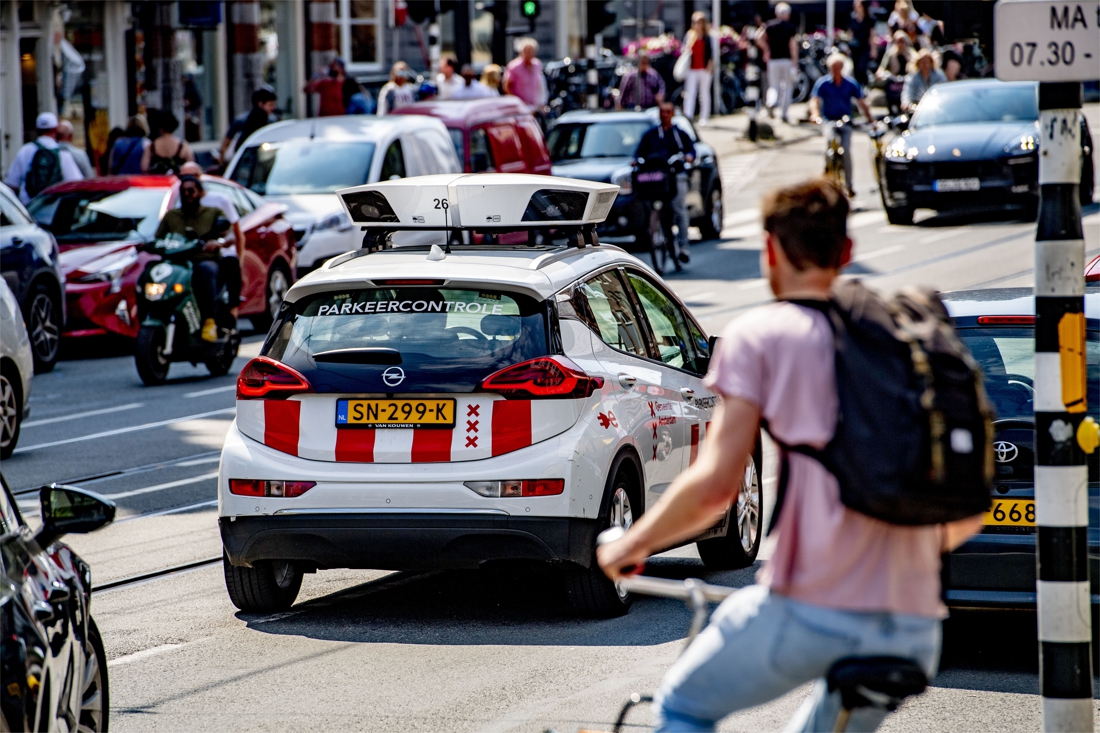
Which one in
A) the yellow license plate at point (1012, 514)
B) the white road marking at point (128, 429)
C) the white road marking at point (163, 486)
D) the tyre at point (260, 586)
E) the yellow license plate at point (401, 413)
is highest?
the yellow license plate at point (401, 413)

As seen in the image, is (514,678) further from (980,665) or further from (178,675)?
(980,665)

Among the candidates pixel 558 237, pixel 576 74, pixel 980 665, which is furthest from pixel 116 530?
pixel 576 74

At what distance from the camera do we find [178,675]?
273 inches

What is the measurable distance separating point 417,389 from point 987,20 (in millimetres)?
2638

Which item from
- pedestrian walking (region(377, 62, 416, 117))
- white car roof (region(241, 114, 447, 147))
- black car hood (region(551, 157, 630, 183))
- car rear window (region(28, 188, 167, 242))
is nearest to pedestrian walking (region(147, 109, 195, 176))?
white car roof (region(241, 114, 447, 147))

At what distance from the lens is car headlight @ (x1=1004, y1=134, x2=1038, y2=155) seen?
74.3 ft

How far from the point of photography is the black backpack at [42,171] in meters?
20.7

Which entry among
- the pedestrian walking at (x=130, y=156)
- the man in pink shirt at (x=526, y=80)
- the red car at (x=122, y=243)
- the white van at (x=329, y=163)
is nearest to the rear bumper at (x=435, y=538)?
the red car at (x=122, y=243)

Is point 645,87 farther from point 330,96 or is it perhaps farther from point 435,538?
point 435,538

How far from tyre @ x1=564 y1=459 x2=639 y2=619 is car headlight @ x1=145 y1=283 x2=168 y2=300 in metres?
8.76

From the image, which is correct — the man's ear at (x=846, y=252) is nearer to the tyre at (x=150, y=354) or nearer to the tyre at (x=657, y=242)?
the tyre at (x=150, y=354)

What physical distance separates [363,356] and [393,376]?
0.16 m

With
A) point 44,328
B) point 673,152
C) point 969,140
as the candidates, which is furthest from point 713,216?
point 44,328

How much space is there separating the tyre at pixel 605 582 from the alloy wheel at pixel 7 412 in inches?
230
